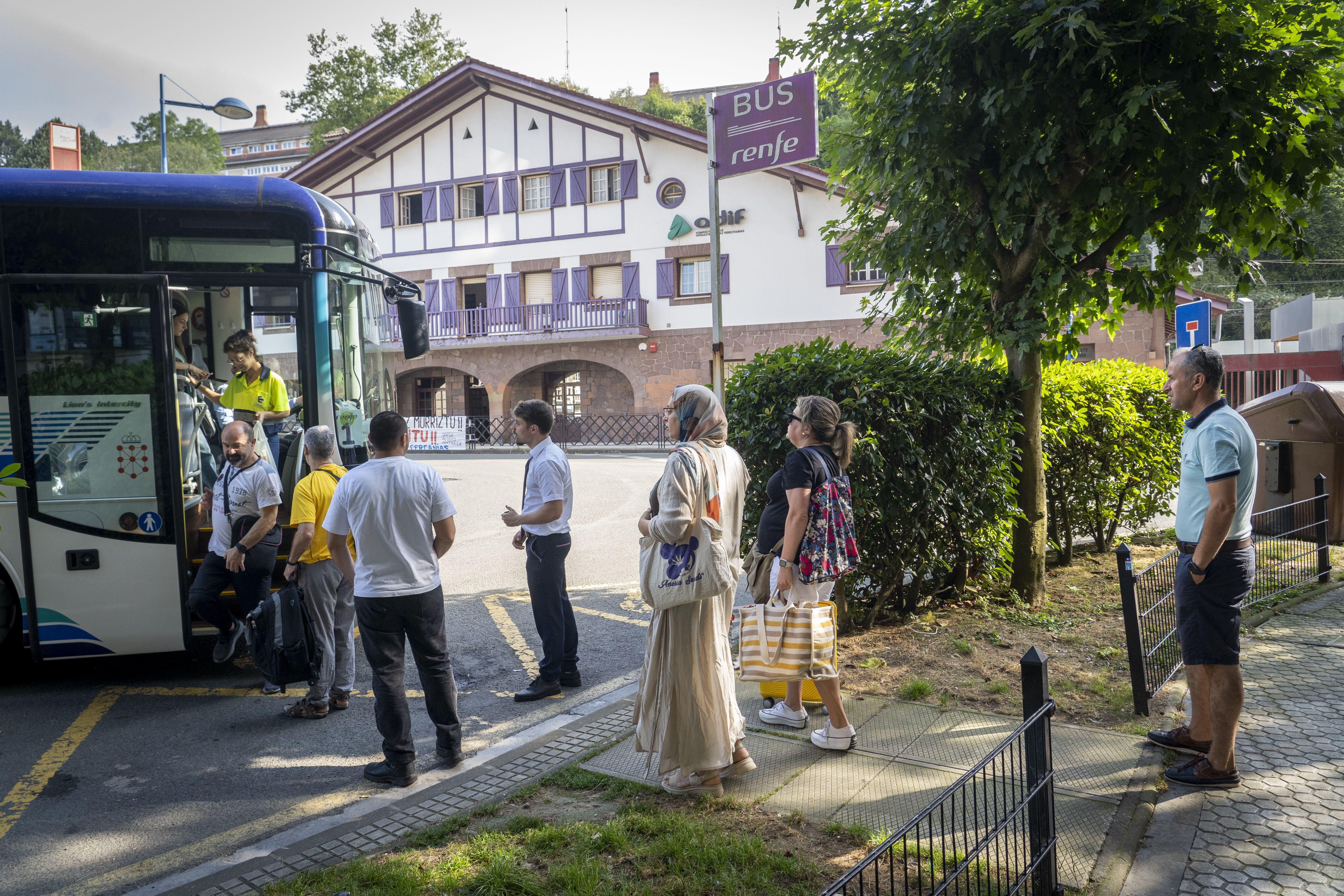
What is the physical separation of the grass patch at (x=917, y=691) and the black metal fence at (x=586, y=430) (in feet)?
83.4

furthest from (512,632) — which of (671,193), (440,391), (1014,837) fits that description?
(440,391)

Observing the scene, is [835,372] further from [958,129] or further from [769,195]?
[769,195]

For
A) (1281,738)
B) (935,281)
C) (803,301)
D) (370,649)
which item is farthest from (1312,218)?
(370,649)

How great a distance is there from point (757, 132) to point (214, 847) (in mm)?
5655

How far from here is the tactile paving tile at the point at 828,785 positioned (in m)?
3.88

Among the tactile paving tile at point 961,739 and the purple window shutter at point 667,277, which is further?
the purple window shutter at point 667,277

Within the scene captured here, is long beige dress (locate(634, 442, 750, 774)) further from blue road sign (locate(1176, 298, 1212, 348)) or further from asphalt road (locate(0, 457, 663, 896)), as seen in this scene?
blue road sign (locate(1176, 298, 1212, 348))

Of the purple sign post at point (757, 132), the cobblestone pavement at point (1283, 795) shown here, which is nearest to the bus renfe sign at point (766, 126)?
the purple sign post at point (757, 132)

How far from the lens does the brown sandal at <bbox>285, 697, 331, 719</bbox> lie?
530cm

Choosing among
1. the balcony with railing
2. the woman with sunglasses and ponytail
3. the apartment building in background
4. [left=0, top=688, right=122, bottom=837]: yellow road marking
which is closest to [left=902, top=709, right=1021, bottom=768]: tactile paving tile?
the woman with sunglasses and ponytail

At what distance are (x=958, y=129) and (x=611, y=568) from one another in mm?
5539

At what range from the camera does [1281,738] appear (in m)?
4.46

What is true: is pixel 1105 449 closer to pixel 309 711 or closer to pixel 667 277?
pixel 309 711

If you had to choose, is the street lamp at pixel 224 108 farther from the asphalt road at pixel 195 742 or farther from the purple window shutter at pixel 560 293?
the purple window shutter at pixel 560 293
